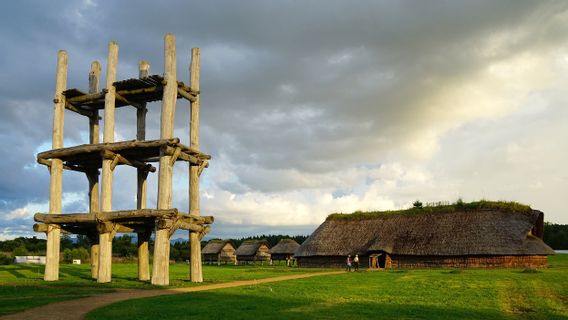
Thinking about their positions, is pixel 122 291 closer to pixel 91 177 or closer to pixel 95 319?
pixel 95 319

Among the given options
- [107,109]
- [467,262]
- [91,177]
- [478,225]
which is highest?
[107,109]

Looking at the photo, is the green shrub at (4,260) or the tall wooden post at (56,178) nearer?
the tall wooden post at (56,178)

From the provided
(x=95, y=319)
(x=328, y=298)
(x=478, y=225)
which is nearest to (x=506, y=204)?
(x=478, y=225)

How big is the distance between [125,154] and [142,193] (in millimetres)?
3817

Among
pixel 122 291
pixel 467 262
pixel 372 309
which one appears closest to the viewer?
pixel 372 309

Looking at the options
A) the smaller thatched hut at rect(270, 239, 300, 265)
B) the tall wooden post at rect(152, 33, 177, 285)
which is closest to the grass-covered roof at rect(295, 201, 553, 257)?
the smaller thatched hut at rect(270, 239, 300, 265)

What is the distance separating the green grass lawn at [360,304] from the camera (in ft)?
46.2

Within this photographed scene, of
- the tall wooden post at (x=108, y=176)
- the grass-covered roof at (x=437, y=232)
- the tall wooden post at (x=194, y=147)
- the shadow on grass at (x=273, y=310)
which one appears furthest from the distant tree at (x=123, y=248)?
the shadow on grass at (x=273, y=310)

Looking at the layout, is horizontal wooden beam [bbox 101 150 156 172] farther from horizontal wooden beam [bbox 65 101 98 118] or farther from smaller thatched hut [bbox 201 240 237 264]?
smaller thatched hut [bbox 201 240 237 264]

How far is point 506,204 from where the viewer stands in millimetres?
48312

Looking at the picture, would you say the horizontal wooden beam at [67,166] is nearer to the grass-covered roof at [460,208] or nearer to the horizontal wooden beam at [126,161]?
the horizontal wooden beam at [126,161]

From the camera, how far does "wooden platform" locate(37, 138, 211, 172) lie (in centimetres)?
2548

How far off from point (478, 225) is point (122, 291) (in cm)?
3481

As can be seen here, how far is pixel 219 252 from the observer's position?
84.8 meters
